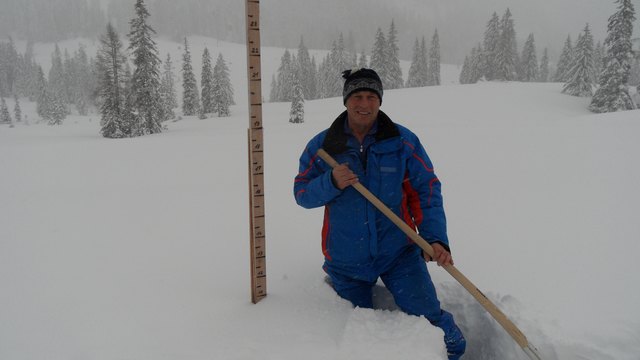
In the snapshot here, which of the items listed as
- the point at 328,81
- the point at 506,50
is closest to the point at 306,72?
the point at 328,81

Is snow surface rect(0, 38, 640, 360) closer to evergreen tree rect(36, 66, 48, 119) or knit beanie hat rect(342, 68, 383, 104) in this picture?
knit beanie hat rect(342, 68, 383, 104)

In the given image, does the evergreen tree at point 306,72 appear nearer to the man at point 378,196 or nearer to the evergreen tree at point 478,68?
the evergreen tree at point 478,68

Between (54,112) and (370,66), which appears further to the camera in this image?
(54,112)

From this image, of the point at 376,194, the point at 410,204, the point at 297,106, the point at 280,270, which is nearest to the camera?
the point at 376,194

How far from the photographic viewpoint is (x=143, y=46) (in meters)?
27.6

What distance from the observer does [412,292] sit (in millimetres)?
3121

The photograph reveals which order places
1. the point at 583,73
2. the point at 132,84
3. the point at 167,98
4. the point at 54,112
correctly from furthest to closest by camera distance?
the point at 54,112, the point at 167,98, the point at 583,73, the point at 132,84

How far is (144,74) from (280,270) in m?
29.4

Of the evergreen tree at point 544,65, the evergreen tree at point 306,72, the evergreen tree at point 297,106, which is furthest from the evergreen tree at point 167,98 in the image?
the evergreen tree at point 544,65

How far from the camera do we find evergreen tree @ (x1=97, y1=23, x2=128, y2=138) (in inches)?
1082

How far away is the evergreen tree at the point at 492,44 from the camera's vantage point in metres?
49.6

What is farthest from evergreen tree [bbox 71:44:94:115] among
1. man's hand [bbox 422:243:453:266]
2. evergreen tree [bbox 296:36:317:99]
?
man's hand [bbox 422:243:453:266]

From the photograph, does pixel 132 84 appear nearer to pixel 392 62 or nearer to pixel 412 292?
pixel 412 292

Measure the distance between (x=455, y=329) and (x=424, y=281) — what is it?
1.56 ft
